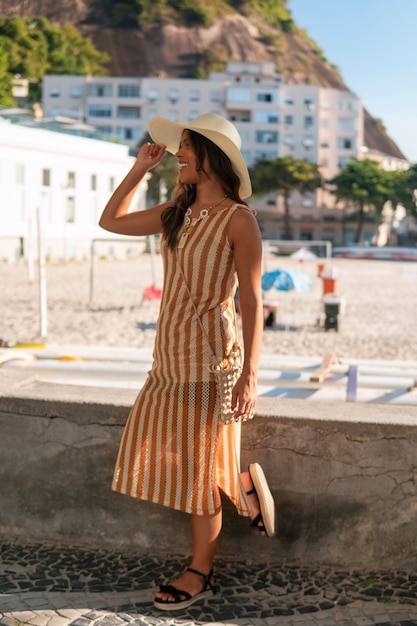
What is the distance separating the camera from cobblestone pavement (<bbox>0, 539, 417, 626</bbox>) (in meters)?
2.80

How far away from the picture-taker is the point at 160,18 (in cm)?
11388

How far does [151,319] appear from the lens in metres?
14.7

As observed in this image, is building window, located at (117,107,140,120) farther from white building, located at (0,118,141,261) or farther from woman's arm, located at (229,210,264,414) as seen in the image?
woman's arm, located at (229,210,264,414)

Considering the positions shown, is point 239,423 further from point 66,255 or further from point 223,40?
point 223,40

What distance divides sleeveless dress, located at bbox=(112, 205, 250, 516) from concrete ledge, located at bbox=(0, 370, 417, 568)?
28 centimetres

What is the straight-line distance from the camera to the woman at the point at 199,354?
288 cm

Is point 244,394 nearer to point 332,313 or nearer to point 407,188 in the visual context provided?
point 332,313

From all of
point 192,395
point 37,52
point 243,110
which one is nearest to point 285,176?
point 243,110

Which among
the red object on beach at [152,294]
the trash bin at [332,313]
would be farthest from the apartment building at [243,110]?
the trash bin at [332,313]

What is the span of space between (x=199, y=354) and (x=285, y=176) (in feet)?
242

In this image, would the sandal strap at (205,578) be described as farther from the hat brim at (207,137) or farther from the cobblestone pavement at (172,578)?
the hat brim at (207,137)

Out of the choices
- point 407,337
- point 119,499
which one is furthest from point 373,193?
point 119,499

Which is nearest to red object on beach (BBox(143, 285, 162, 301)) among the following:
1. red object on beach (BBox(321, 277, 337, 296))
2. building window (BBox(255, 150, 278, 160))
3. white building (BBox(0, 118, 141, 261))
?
red object on beach (BBox(321, 277, 337, 296))

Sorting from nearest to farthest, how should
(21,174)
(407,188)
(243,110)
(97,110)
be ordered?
(21,174) → (97,110) → (243,110) → (407,188)
